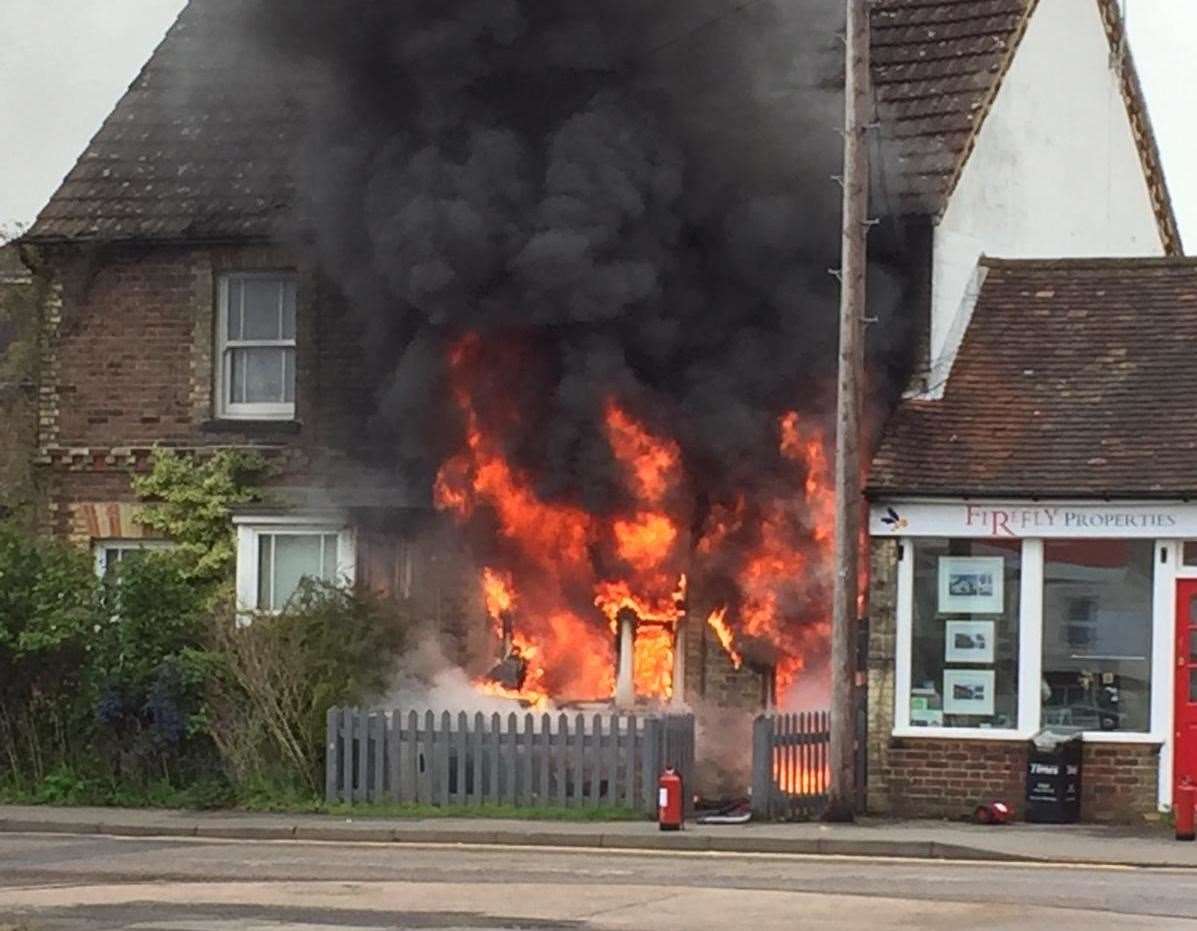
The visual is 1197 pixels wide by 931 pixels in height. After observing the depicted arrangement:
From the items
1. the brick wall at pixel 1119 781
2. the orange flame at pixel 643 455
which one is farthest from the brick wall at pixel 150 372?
the brick wall at pixel 1119 781

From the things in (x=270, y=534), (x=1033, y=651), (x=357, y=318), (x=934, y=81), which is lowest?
(x=1033, y=651)

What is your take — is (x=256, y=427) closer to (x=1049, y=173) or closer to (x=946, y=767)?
(x=946, y=767)

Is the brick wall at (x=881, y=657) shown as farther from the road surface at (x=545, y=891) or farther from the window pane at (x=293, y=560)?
the window pane at (x=293, y=560)

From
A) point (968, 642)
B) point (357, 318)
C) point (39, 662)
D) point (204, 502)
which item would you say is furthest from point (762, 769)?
point (204, 502)

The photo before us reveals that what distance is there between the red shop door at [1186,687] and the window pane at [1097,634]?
298 millimetres

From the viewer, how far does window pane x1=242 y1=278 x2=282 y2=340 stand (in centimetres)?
2856

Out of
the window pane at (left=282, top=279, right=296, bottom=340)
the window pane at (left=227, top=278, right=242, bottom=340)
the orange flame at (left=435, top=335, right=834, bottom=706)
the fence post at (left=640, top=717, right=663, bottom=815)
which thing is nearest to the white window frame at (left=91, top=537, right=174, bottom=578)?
the window pane at (left=227, top=278, right=242, bottom=340)

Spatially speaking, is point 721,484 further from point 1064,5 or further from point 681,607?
point 1064,5

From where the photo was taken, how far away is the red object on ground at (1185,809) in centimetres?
2183

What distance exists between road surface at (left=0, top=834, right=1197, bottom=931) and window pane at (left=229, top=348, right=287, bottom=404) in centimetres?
822

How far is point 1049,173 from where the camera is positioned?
28.9 metres

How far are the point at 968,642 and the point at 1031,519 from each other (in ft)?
4.36

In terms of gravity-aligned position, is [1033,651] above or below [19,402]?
below

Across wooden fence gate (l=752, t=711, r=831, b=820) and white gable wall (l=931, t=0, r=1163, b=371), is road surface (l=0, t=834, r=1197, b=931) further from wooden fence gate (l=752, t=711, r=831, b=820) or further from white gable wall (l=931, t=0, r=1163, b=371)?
white gable wall (l=931, t=0, r=1163, b=371)
